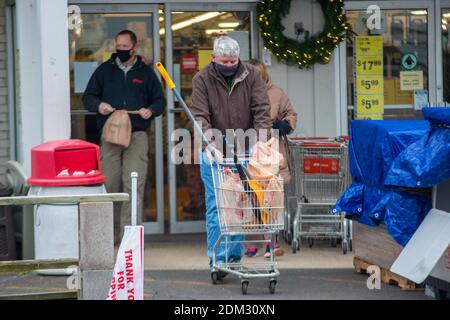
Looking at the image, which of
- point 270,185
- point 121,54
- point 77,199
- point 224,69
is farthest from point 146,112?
point 77,199

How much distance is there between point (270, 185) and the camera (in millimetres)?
8961

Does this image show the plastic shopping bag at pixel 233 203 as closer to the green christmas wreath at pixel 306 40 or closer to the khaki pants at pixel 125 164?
the khaki pants at pixel 125 164

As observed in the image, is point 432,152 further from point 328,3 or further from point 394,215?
point 328,3

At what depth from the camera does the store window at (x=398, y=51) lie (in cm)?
1268

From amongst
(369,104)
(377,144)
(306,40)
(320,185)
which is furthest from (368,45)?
(377,144)

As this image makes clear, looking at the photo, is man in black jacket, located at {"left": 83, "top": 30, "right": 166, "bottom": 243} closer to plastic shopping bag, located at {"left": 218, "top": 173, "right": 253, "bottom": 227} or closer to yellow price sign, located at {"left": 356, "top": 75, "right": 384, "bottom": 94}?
plastic shopping bag, located at {"left": 218, "top": 173, "right": 253, "bottom": 227}

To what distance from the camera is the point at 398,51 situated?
41.9ft

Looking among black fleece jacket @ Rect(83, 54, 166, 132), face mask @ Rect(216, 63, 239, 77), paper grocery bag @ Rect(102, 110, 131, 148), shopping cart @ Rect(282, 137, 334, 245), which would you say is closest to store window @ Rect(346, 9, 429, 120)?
shopping cart @ Rect(282, 137, 334, 245)

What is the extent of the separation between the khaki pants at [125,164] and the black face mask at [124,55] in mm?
794

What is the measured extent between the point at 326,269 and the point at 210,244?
1.46 metres

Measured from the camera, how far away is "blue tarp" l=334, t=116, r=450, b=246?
306 inches

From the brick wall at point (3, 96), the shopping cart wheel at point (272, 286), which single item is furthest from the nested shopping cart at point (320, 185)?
the brick wall at point (3, 96)

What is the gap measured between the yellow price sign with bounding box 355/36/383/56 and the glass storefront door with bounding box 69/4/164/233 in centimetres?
235

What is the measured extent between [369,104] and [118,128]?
321 cm
